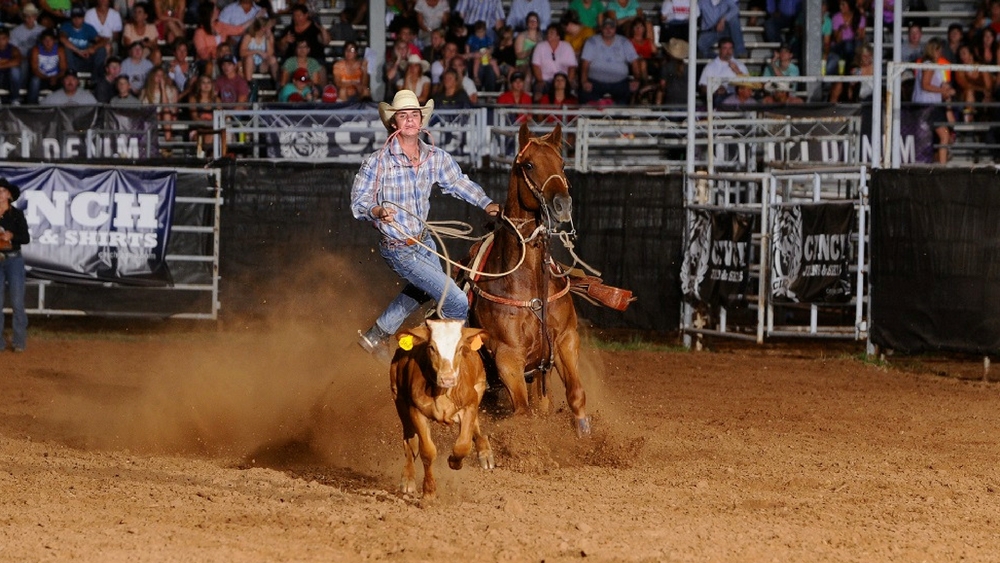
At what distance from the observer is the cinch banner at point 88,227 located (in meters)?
15.6

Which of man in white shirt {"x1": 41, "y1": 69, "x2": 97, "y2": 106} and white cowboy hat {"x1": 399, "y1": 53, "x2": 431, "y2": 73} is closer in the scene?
white cowboy hat {"x1": 399, "y1": 53, "x2": 431, "y2": 73}

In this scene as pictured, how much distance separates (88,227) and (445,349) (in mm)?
10756

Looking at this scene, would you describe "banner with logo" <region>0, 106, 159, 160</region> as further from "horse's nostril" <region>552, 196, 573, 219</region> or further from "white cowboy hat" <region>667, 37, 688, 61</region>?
"horse's nostril" <region>552, 196, 573, 219</region>

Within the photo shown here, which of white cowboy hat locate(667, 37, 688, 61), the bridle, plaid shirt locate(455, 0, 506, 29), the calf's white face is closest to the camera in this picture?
the calf's white face

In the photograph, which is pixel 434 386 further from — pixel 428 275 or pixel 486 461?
pixel 428 275

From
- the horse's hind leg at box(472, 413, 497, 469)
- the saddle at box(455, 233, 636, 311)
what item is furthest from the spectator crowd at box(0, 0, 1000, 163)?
the horse's hind leg at box(472, 413, 497, 469)

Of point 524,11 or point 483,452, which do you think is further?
point 524,11

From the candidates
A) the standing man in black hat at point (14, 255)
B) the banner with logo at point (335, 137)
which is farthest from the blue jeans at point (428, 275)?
the banner with logo at point (335, 137)

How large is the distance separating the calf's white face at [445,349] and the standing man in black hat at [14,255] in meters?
8.98

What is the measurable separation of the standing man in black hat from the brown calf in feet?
27.4

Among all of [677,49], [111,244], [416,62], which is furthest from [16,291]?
[677,49]

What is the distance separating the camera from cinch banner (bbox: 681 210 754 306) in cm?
1408

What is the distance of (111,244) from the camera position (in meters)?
15.6

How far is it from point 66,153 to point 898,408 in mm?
11951
